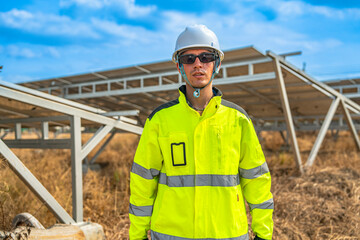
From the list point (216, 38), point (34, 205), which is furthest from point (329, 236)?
point (34, 205)

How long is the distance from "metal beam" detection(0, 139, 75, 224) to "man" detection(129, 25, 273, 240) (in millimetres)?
2659

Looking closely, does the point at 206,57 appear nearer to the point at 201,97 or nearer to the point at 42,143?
the point at 201,97

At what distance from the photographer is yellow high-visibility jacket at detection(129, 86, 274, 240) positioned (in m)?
1.88

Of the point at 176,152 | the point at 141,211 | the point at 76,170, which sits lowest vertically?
the point at 141,211

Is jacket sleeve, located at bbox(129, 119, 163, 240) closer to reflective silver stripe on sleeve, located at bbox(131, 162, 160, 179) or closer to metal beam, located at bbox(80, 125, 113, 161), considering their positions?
reflective silver stripe on sleeve, located at bbox(131, 162, 160, 179)

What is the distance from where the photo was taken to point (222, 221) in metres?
1.89

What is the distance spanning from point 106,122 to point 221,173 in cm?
367

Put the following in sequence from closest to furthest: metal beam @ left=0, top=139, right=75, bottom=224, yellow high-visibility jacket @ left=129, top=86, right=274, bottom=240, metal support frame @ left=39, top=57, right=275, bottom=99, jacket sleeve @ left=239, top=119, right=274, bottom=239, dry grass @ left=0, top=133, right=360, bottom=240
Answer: yellow high-visibility jacket @ left=129, top=86, right=274, bottom=240 → jacket sleeve @ left=239, top=119, right=274, bottom=239 → metal beam @ left=0, top=139, right=75, bottom=224 → dry grass @ left=0, top=133, right=360, bottom=240 → metal support frame @ left=39, top=57, right=275, bottom=99

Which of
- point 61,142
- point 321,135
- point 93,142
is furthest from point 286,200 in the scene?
point 61,142

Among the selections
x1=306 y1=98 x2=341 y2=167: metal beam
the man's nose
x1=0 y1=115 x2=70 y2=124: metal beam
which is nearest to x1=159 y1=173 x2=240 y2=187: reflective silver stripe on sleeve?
the man's nose

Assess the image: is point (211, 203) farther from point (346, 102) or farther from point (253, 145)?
point (346, 102)

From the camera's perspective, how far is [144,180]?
6.52ft

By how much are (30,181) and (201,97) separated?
10.1 ft

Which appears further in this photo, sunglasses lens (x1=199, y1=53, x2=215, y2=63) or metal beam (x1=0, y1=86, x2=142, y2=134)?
metal beam (x1=0, y1=86, x2=142, y2=134)
